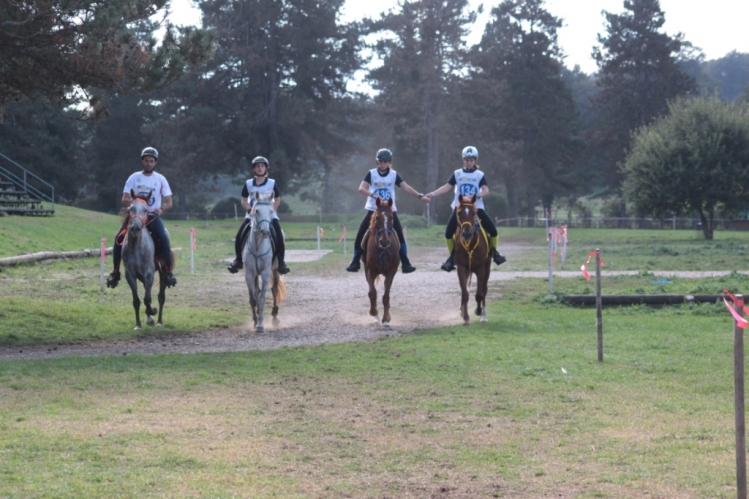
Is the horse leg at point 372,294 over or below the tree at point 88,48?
below

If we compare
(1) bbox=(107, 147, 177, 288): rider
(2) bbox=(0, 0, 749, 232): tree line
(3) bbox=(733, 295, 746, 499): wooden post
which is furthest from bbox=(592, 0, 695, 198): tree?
(3) bbox=(733, 295, 746, 499): wooden post

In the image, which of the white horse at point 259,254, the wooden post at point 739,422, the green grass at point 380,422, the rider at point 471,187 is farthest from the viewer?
the rider at point 471,187

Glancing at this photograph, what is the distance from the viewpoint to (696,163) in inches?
1912

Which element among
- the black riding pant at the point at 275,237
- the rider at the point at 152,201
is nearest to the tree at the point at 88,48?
the rider at the point at 152,201

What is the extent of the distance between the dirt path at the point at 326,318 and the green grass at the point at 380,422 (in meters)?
1.22

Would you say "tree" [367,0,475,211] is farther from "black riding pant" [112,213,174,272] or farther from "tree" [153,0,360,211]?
"black riding pant" [112,213,174,272]

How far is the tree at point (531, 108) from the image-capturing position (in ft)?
270

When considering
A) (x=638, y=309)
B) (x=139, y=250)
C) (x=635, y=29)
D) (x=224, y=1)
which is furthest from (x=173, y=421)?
(x=635, y=29)

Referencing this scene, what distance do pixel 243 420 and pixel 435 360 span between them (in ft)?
13.7

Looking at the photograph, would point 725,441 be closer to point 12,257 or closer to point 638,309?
point 638,309

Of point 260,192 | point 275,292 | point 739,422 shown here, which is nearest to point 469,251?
point 275,292

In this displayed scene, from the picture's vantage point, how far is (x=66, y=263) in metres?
29.3

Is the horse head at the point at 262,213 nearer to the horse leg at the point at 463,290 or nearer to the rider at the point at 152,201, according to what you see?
the rider at the point at 152,201

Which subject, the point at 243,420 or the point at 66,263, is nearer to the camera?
the point at 243,420
